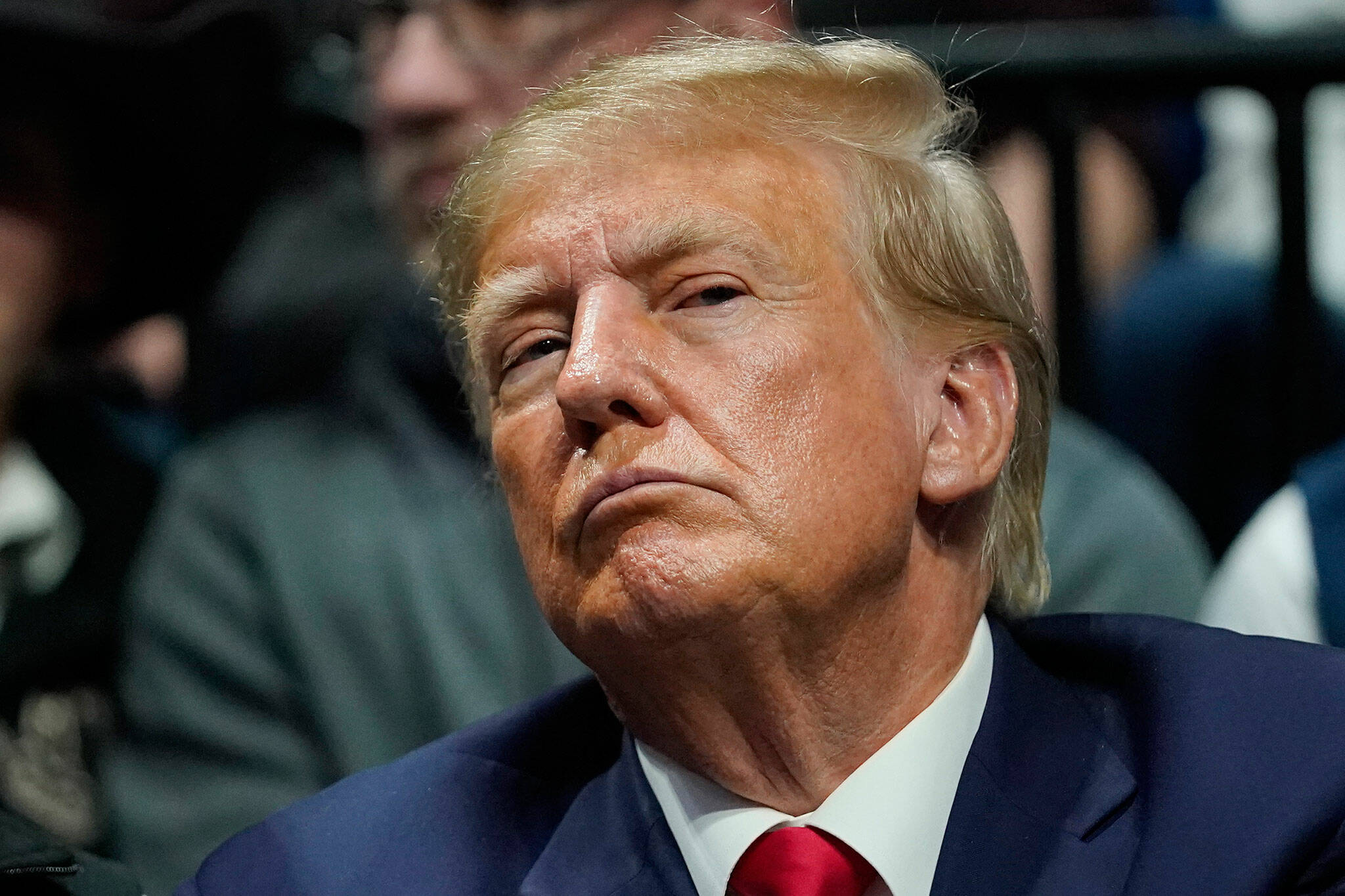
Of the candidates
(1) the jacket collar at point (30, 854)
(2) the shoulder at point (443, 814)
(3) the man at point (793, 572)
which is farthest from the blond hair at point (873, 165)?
(1) the jacket collar at point (30, 854)

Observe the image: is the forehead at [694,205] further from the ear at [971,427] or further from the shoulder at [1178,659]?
the shoulder at [1178,659]

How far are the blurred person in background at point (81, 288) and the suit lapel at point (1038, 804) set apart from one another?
1.64 m

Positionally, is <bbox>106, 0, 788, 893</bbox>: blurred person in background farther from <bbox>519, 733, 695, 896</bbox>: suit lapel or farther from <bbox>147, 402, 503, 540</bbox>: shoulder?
<bbox>519, 733, 695, 896</bbox>: suit lapel

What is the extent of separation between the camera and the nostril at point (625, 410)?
154 cm

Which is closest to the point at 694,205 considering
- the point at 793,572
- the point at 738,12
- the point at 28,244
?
the point at 793,572

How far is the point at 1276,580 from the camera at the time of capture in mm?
2381

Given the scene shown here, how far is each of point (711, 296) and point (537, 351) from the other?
19 cm

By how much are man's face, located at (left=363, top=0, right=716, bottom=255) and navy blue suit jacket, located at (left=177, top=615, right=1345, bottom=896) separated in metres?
1.23

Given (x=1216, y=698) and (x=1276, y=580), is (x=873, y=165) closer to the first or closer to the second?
(x=1216, y=698)

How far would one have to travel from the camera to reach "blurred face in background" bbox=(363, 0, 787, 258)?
2809 mm

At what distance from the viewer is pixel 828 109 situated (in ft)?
5.47

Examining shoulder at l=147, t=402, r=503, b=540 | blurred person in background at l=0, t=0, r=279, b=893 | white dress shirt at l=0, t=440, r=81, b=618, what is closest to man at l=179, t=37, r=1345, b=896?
shoulder at l=147, t=402, r=503, b=540

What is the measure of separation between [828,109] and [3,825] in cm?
Answer: 101

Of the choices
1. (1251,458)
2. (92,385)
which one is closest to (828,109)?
(1251,458)
